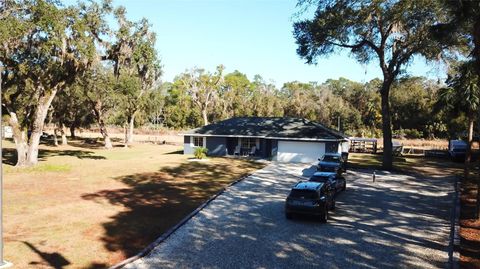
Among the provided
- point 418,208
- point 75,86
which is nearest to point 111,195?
point 418,208

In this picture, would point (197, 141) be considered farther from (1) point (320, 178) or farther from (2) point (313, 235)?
(2) point (313, 235)

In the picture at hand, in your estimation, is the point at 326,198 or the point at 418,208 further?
the point at 418,208

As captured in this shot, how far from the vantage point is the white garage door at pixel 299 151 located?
36469 mm

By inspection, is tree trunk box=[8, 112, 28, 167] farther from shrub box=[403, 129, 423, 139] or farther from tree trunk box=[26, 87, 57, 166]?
shrub box=[403, 129, 423, 139]

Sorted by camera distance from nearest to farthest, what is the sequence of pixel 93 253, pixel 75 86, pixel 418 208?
pixel 93 253 < pixel 418 208 < pixel 75 86

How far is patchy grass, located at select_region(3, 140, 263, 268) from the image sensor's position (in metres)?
12.4

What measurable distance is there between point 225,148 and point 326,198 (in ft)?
83.1

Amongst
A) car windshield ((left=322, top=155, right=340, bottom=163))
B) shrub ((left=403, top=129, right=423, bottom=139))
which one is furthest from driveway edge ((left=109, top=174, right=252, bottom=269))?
shrub ((left=403, top=129, right=423, bottom=139))

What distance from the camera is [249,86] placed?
376ft

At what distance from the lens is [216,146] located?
137 feet

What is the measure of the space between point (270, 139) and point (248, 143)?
2985 mm

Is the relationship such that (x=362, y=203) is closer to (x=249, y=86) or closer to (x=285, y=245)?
(x=285, y=245)

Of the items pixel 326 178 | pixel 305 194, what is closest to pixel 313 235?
pixel 305 194

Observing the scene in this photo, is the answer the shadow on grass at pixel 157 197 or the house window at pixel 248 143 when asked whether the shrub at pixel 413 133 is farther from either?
the shadow on grass at pixel 157 197
